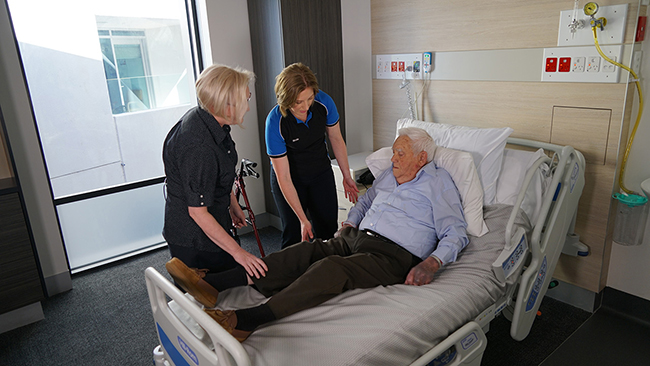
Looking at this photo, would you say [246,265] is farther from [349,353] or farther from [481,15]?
[481,15]

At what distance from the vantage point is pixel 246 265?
5.59ft

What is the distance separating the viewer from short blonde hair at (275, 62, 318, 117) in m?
2.14

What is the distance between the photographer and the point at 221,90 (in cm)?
159

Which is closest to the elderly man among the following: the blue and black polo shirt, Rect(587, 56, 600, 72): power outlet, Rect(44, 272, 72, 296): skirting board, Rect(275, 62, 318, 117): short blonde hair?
the blue and black polo shirt

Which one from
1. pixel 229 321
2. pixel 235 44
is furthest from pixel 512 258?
pixel 235 44

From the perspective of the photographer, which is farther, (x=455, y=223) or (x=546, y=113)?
(x=546, y=113)

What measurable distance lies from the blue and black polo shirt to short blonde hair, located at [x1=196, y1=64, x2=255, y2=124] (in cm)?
62

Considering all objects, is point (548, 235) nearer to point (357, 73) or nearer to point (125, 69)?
point (357, 73)

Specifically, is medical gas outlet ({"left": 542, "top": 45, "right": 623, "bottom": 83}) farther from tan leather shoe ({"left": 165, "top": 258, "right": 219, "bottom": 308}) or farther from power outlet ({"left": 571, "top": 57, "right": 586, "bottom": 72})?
tan leather shoe ({"left": 165, "top": 258, "right": 219, "bottom": 308})

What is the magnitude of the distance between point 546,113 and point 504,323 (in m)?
1.21

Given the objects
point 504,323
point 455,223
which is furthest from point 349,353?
point 504,323

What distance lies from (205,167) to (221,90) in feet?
0.93

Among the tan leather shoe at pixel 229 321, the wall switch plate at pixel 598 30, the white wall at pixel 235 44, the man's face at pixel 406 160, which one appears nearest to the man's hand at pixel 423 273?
the man's face at pixel 406 160

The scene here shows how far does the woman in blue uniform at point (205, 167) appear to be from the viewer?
1.59 m
